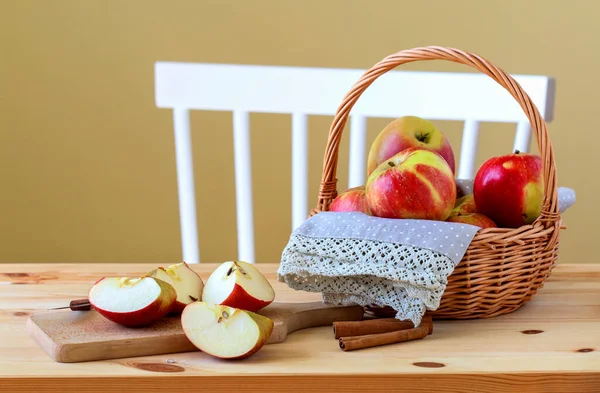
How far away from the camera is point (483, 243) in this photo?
84 centimetres

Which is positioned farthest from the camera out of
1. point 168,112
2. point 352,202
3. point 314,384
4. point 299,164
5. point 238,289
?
point 168,112

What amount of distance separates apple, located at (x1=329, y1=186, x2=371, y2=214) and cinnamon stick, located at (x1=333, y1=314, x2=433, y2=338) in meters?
0.15

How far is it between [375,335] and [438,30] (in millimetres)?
1506

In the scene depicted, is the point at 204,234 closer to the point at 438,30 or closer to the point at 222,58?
the point at 222,58

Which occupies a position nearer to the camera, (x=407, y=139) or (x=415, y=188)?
(x=415, y=188)

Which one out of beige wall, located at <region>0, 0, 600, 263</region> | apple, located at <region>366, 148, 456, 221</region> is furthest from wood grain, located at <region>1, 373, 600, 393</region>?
beige wall, located at <region>0, 0, 600, 263</region>

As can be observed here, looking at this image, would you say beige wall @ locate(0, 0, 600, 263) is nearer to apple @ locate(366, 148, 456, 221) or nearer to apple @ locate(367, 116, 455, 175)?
apple @ locate(367, 116, 455, 175)

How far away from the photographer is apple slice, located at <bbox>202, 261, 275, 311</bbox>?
2.71 ft

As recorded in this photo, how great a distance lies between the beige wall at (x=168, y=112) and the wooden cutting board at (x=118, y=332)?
4.37ft

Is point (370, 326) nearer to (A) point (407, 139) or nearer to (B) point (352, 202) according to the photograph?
(B) point (352, 202)

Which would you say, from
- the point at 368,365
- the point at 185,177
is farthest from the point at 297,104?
the point at 368,365

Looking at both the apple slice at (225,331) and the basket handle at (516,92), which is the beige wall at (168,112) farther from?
the apple slice at (225,331)

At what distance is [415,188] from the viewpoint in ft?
2.83

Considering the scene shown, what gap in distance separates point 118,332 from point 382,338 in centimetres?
27
